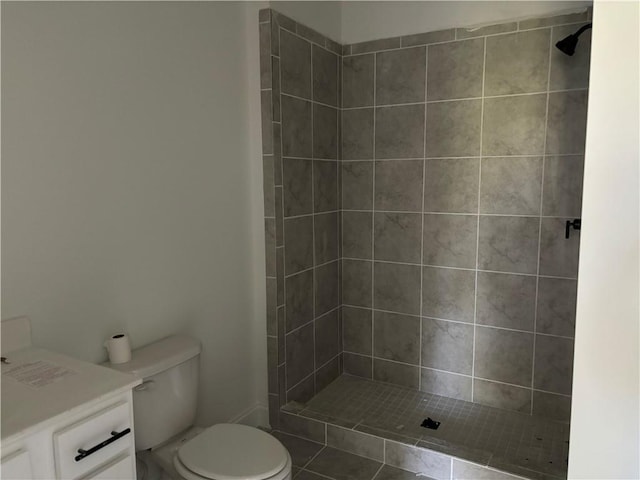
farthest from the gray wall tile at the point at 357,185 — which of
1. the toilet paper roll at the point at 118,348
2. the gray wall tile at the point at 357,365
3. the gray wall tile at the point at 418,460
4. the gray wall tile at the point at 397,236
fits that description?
the toilet paper roll at the point at 118,348

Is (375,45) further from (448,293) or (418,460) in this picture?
(418,460)

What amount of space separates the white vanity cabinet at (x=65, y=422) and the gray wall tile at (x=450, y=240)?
1.90 m

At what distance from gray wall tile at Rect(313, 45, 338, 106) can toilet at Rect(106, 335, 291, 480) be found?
1.51 m

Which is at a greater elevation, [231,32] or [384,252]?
[231,32]

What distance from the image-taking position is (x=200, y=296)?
2213 millimetres

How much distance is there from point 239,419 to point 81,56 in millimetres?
1767

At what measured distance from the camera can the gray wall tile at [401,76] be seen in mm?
2707

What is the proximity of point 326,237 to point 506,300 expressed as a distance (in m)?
1.03

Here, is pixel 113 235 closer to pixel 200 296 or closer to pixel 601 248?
pixel 200 296

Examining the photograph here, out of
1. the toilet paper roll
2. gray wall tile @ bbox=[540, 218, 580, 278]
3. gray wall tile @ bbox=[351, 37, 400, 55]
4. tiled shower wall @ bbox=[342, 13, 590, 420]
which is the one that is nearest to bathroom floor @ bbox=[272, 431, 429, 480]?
tiled shower wall @ bbox=[342, 13, 590, 420]

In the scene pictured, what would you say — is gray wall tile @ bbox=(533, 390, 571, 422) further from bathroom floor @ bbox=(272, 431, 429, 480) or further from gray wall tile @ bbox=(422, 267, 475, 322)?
bathroom floor @ bbox=(272, 431, 429, 480)

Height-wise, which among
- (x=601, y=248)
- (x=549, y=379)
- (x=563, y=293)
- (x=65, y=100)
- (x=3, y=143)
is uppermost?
(x=65, y=100)

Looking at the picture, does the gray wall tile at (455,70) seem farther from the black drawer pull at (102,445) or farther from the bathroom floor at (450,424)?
the black drawer pull at (102,445)

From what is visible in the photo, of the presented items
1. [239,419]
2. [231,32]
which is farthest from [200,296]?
[231,32]
